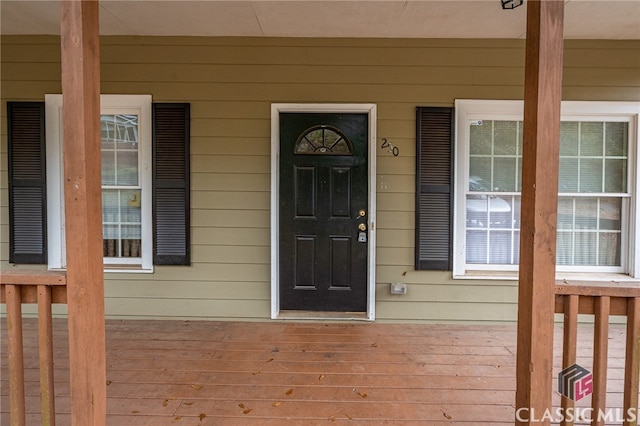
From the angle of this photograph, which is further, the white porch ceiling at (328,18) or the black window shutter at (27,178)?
the black window shutter at (27,178)

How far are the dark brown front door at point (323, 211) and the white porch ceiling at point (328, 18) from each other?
2.49 feet

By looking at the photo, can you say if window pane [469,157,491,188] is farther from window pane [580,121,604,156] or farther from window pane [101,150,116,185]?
window pane [101,150,116,185]

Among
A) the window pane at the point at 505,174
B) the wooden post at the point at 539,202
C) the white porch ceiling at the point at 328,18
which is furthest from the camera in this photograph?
the window pane at the point at 505,174

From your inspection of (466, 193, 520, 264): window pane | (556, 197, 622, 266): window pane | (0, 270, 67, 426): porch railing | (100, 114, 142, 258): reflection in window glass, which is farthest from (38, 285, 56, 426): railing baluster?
(556, 197, 622, 266): window pane

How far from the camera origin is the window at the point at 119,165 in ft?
11.2

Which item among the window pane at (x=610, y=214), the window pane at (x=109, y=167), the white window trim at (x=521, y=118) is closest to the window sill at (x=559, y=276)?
the white window trim at (x=521, y=118)

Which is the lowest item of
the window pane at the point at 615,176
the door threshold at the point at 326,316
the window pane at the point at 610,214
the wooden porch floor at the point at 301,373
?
the wooden porch floor at the point at 301,373

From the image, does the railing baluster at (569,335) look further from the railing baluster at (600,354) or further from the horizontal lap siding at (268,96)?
the horizontal lap siding at (268,96)

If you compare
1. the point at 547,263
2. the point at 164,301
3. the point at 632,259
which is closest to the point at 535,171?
the point at 547,263

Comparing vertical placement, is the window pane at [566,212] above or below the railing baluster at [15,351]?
above

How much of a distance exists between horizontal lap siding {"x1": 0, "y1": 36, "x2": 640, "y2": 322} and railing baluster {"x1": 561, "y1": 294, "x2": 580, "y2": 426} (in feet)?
6.05

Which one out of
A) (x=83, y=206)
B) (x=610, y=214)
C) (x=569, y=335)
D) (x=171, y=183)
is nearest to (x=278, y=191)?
(x=171, y=183)

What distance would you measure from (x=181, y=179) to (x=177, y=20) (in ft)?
4.37

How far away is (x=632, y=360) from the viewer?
5.33ft
